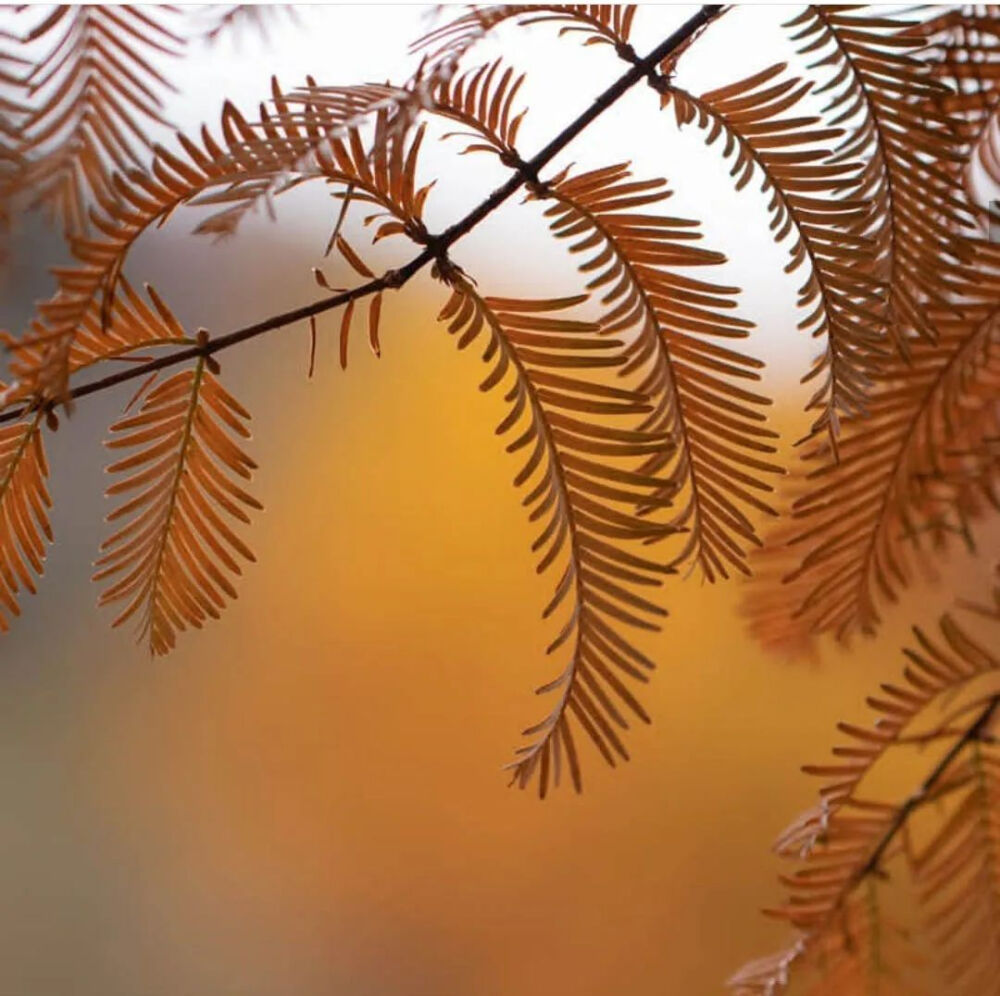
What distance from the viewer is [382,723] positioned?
0.67 meters

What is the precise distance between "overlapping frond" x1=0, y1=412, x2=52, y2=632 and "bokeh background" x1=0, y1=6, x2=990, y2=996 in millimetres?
297

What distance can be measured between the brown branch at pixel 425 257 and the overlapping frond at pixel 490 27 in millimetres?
16

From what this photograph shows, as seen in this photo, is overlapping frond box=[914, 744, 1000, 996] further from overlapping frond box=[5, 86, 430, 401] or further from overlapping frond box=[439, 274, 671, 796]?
overlapping frond box=[5, 86, 430, 401]

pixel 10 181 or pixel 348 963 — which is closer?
pixel 10 181

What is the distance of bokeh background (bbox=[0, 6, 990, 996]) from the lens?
638mm

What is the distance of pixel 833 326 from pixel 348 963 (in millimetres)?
473

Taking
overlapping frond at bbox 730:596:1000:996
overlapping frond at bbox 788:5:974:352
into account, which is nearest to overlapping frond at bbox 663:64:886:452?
overlapping frond at bbox 788:5:974:352

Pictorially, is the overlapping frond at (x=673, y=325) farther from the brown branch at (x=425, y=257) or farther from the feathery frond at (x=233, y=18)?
the feathery frond at (x=233, y=18)

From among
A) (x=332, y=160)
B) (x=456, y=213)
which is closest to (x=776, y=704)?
(x=456, y=213)

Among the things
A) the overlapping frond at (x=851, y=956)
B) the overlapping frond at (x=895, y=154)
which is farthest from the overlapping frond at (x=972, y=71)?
the overlapping frond at (x=851, y=956)

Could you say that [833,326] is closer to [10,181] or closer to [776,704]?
[10,181]

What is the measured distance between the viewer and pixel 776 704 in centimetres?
70

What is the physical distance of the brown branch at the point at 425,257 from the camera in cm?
32

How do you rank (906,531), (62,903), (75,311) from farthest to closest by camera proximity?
(62,903) < (906,531) < (75,311)
